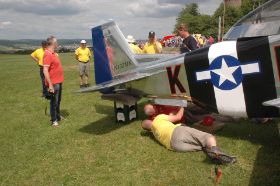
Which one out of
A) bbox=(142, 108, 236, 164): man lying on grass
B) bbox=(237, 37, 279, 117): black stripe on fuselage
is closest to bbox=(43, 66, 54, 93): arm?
bbox=(142, 108, 236, 164): man lying on grass

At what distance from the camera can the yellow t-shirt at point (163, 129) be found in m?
5.91

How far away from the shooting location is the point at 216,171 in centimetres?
477

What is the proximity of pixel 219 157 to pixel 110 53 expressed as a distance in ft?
12.8

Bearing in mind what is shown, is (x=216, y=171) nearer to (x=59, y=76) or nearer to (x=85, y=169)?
(x=85, y=169)

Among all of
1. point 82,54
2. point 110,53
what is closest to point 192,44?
point 110,53

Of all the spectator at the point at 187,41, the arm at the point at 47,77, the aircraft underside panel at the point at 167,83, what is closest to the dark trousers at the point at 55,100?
the arm at the point at 47,77

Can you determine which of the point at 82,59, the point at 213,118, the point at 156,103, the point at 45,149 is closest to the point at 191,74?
the point at 156,103

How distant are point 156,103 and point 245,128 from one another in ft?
5.93

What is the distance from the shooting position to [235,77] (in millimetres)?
5477

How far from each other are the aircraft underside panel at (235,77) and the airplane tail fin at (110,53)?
2060mm

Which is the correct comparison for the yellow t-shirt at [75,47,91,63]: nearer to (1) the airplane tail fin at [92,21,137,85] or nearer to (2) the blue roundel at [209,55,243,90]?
(1) the airplane tail fin at [92,21,137,85]

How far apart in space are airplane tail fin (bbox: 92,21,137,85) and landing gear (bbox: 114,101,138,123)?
2.35 feet

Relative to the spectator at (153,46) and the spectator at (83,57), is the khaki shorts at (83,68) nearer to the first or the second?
the spectator at (83,57)

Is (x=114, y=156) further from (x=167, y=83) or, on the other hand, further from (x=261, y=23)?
(x=261, y=23)
